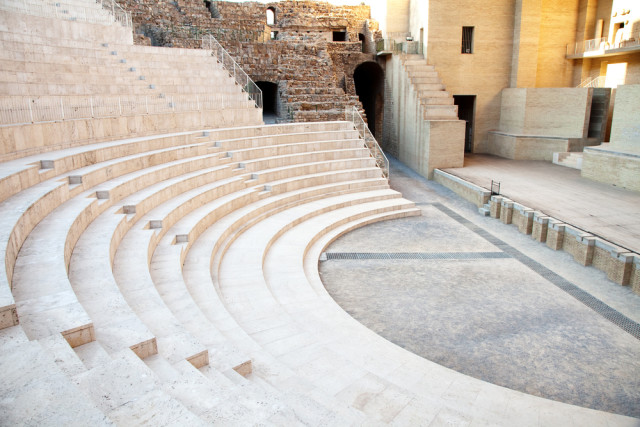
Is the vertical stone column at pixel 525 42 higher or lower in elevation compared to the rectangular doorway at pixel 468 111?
higher

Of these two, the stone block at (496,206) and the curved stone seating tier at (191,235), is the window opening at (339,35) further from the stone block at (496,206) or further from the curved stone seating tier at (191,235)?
the stone block at (496,206)

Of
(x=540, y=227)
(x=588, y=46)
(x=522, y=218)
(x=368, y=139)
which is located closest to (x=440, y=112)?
(x=368, y=139)

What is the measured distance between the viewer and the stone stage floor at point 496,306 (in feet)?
18.1

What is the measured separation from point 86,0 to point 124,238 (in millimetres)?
12611

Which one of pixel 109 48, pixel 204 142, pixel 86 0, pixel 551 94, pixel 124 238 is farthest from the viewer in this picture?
pixel 551 94

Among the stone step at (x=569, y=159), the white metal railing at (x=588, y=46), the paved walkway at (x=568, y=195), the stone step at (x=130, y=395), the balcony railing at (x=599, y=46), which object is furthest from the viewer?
the white metal railing at (x=588, y=46)

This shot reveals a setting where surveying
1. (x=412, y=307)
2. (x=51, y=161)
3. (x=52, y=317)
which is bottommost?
(x=412, y=307)

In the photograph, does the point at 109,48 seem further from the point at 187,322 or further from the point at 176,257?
the point at 187,322

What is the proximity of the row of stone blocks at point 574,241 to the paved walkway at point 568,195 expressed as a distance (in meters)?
0.52

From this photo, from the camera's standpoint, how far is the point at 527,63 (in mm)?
19391

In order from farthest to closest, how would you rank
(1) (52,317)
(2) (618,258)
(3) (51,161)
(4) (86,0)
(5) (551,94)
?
1. (5) (551,94)
2. (4) (86,0)
3. (2) (618,258)
4. (3) (51,161)
5. (1) (52,317)

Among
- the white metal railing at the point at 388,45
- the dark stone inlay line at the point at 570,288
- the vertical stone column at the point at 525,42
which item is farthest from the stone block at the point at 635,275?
the white metal railing at the point at 388,45

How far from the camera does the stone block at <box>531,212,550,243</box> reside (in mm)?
9953

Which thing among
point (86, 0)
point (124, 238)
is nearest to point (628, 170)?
point (124, 238)
